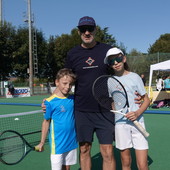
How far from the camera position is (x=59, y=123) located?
2957 millimetres

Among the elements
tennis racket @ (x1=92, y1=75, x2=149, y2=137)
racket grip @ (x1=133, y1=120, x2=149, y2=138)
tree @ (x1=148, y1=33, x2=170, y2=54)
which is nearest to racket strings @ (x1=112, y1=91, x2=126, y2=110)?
tennis racket @ (x1=92, y1=75, x2=149, y2=137)

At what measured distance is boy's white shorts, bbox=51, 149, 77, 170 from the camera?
2.90 meters

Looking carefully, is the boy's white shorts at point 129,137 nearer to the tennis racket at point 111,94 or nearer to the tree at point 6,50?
the tennis racket at point 111,94

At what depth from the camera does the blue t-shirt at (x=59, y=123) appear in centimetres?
292

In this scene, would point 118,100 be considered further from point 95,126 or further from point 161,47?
point 161,47

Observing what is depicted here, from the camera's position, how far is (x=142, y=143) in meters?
2.79

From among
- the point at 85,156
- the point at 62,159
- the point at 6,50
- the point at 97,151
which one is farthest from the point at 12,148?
the point at 6,50

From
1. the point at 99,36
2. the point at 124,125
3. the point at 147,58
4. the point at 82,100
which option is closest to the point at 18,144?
the point at 82,100

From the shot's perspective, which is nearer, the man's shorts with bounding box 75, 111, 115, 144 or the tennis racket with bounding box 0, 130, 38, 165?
the man's shorts with bounding box 75, 111, 115, 144

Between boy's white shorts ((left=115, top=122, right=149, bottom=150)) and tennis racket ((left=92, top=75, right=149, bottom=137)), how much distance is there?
18 cm

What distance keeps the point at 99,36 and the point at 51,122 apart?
105ft

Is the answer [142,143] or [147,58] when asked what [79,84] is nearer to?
[142,143]

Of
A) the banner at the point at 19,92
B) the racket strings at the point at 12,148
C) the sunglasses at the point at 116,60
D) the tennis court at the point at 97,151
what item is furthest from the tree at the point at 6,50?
the sunglasses at the point at 116,60

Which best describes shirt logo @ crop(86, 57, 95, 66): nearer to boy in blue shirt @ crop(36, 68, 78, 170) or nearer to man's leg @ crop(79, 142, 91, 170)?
boy in blue shirt @ crop(36, 68, 78, 170)
